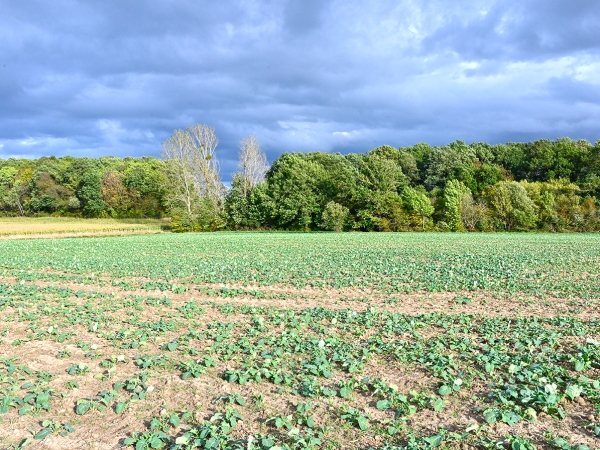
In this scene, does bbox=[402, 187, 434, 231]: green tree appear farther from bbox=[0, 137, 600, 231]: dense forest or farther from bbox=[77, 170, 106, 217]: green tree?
bbox=[77, 170, 106, 217]: green tree

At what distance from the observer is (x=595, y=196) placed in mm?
67562

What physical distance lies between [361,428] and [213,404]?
7.82ft

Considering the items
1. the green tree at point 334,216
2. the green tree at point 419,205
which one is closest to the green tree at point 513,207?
the green tree at point 419,205

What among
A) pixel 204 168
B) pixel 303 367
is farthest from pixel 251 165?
pixel 303 367

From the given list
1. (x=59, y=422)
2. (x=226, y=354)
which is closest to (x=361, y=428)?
(x=226, y=354)

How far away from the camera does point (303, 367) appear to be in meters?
8.02

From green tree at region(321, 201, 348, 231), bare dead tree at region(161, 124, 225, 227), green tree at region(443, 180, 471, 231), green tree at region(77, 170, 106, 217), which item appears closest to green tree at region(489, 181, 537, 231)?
green tree at region(443, 180, 471, 231)

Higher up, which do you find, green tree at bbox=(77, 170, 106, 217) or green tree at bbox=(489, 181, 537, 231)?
green tree at bbox=(77, 170, 106, 217)

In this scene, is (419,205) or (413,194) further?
(413,194)

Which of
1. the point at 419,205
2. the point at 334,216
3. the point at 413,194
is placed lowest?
the point at 334,216

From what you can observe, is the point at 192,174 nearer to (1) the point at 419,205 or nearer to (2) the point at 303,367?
(1) the point at 419,205

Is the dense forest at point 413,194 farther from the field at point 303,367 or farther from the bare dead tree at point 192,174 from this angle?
the field at point 303,367

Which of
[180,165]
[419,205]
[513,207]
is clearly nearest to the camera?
[513,207]

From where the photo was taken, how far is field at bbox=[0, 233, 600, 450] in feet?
19.2
